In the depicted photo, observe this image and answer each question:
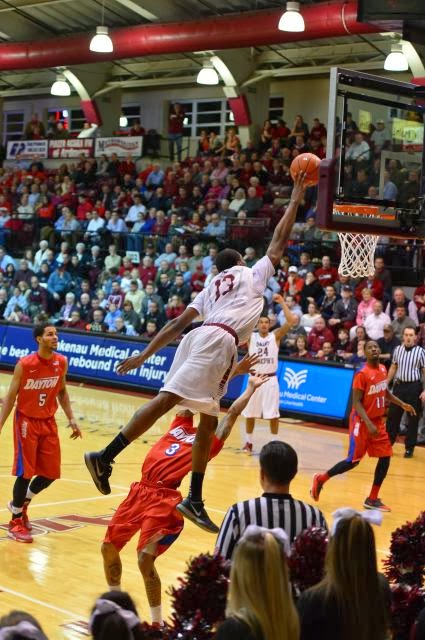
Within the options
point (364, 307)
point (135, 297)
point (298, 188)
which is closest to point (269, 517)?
point (298, 188)

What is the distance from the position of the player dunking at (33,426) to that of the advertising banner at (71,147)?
800 inches

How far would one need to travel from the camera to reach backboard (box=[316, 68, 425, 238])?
853cm

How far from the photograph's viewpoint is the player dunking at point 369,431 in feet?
36.9

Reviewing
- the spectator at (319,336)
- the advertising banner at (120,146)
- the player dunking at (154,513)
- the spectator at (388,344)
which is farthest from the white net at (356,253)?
the advertising banner at (120,146)

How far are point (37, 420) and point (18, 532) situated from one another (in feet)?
3.40

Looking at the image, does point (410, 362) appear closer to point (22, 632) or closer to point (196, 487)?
point (196, 487)

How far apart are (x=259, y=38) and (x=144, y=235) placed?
4880 millimetres

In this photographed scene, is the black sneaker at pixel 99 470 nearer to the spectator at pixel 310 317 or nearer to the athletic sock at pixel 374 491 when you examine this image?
the athletic sock at pixel 374 491

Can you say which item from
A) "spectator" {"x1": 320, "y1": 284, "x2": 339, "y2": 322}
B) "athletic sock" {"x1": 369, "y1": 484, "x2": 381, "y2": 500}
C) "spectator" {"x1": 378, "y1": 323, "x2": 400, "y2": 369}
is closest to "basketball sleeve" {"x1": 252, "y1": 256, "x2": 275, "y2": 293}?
"athletic sock" {"x1": 369, "y1": 484, "x2": 381, "y2": 500}

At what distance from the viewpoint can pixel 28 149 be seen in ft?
102

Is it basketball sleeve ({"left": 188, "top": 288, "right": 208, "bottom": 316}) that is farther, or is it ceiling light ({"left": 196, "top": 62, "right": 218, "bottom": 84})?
ceiling light ({"left": 196, "top": 62, "right": 218, "bottom": 84})

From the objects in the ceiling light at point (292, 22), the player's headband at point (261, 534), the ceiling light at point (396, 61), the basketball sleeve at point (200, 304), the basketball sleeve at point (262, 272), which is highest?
the ceiling light at point (292, 22)

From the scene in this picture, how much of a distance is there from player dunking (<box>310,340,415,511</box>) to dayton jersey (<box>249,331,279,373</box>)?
3503 mm

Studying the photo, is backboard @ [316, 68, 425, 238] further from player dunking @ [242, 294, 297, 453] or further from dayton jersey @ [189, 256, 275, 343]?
player dunking @ [242, 294, 297, 453]
